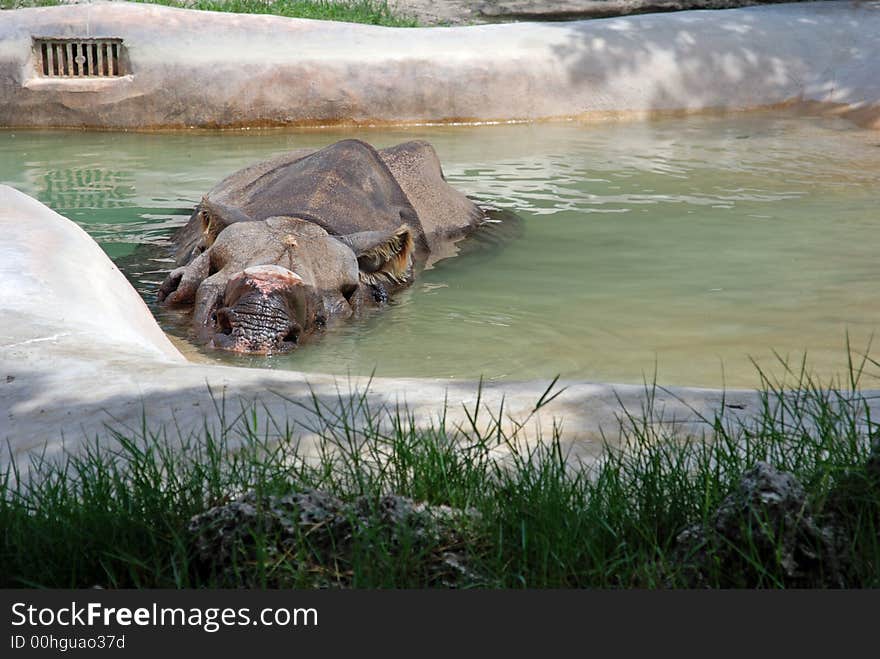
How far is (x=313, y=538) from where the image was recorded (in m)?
2.71

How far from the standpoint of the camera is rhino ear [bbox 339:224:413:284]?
8.16m

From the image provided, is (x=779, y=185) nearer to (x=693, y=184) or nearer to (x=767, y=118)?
(x=693, y=184)

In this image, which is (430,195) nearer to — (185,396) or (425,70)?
(425,70)

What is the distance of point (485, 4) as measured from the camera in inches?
814

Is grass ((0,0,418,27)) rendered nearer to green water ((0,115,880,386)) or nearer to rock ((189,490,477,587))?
green water ((0,115,880,386))

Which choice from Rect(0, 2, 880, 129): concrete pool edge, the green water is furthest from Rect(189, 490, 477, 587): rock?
Rect(0, 2, 880, 129): concrete pool edge

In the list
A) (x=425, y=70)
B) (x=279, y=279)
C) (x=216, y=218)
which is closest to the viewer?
(x=279, y=279)

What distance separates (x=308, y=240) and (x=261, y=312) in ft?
3.58

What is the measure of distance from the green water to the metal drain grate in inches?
38.4

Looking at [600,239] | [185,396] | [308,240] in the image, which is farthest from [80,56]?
[185,396]

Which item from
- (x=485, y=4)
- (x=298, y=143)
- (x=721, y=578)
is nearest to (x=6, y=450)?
(x=721, y=578)

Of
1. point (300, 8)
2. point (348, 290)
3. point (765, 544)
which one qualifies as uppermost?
point (300, 8)

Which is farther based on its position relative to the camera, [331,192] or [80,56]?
[80,56]

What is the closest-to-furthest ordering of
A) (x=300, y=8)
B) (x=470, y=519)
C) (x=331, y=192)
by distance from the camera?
(x=470, y=519) → (x=331, y=192) → (x=300, y=8)
